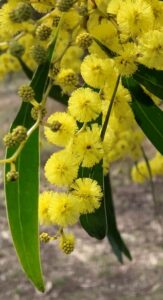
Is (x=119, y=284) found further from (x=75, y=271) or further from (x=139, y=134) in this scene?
Result: (x=139, y=134)

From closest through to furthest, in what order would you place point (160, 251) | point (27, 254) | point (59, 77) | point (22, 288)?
point (59, 77), point (27, 254), point (22, 288), point (160, 251)

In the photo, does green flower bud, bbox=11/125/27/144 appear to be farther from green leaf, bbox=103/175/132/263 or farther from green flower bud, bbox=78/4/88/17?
green leaf, bbox=103/175/132/263

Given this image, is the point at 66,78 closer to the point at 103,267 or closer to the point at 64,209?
the point at 64,209

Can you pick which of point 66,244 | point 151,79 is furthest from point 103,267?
point 66,244

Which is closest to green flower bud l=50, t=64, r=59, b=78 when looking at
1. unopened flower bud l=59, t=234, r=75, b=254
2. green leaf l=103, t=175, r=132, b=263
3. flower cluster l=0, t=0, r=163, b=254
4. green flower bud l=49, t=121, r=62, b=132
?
flower cluster l=0, t=0, r=163, b=254

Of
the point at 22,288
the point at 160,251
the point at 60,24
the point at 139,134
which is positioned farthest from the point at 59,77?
the point at 160,251

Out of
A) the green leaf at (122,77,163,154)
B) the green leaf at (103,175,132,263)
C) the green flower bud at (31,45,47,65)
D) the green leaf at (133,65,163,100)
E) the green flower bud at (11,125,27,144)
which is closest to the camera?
the green flower bud at (11,125,27,144)

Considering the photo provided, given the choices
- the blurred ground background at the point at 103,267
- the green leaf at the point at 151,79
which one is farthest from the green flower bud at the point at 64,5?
the blurred ground background at the point at 103,267
